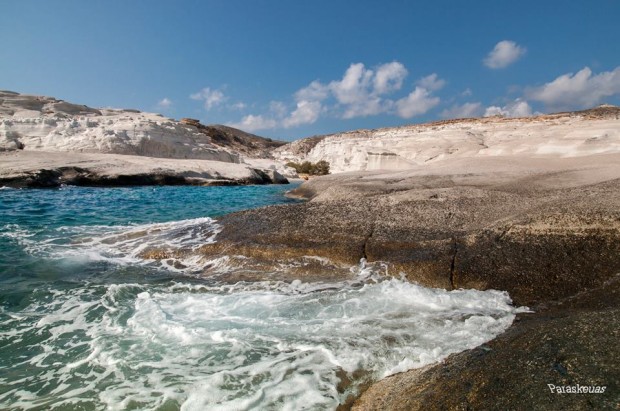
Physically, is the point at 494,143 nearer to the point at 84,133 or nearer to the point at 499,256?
the point at 499,256

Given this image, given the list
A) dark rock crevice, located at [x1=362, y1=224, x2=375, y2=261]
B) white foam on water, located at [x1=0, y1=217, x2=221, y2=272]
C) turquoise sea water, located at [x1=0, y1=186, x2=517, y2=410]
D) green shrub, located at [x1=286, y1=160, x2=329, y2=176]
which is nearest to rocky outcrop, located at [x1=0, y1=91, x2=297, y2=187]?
green shrub, located at [x1=286, y1=160, x2=329, y2=176]

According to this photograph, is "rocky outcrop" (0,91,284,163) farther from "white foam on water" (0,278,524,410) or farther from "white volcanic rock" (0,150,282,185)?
"white foam on water" (0,278,524,410)

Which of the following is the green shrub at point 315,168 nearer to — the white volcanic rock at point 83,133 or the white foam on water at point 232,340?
the white volcanic rock at point 83,133

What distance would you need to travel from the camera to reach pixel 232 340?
14.2ft

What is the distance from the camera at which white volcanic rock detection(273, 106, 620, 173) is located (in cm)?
1983

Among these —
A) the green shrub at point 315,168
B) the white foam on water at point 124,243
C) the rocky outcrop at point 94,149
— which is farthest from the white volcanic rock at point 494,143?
the white foam on water at point 124,243

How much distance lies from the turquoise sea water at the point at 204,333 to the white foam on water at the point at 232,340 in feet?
0.05

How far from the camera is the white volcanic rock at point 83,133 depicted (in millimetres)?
36438

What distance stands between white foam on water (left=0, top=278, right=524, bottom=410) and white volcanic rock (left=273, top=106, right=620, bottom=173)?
16395 mm

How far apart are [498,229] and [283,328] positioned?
415cm

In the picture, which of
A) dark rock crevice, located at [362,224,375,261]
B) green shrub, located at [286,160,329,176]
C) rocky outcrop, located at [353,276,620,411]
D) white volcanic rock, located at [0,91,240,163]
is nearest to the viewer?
rocky outcrop, located at [353,276,620,411]

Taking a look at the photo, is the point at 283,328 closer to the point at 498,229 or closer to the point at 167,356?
the point at 167,356

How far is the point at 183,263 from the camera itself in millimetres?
7500

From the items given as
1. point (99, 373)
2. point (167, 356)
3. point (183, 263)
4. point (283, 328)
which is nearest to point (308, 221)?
point (183, 263)
